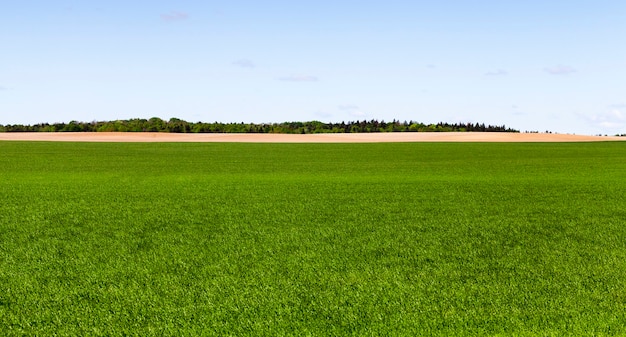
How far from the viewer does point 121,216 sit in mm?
8414

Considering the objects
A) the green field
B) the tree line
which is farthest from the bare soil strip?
the green field

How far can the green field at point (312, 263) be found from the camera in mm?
4098

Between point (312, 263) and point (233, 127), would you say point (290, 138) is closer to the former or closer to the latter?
point (233, 127)

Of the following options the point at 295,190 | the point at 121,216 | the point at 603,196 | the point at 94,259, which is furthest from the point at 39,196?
the point at 603,196

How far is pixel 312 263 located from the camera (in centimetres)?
554

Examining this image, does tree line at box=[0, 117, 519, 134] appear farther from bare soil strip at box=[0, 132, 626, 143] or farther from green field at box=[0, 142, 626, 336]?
green field at box=[0, 142, 626, 336]

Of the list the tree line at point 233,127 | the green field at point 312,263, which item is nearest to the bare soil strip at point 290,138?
the tree line at point 233,127

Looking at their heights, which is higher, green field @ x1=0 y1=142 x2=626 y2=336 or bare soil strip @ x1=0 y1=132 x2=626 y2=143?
Result: bare soil strip @ x1=0 y1=132 x2=626 y2=143

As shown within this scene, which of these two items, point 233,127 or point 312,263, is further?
point 233,127

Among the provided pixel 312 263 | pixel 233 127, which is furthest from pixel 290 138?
pixel 312 263

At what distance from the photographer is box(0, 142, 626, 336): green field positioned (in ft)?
13.4

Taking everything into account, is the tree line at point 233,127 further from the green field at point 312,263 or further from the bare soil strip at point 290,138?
the green field at point 312,263

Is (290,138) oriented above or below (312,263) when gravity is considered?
above

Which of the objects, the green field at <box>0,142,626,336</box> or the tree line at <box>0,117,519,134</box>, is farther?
the tree line at <box>0,117,519,134</box>
